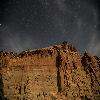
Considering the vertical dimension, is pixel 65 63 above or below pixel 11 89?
above

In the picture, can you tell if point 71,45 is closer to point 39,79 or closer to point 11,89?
point 39,79

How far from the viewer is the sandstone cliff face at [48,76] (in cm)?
6544

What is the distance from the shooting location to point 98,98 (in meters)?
70.2

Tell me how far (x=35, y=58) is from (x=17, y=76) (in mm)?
6479

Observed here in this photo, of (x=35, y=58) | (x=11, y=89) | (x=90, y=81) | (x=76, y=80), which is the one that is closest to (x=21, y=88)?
(x=11, y=89)

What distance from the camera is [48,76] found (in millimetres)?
67500

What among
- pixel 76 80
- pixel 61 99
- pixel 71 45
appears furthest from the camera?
pixel 71 45

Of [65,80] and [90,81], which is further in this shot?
[90,81]

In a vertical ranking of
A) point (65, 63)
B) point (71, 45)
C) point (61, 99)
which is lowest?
point (61, 99)

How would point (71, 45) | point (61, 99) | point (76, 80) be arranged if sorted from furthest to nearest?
point (71, 45) < point (76, 80) < point (61, 99)

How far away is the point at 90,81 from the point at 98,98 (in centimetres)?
480

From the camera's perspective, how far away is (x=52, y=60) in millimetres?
70188

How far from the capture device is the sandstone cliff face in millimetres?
65438

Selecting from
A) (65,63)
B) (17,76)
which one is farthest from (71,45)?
(17,76)
